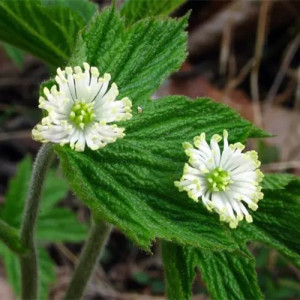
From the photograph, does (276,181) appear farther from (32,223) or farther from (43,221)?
(43,221)

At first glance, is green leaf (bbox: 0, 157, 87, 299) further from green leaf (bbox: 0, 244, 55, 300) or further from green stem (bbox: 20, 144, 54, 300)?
green stem (bbox: 20, 144, 54, 300)

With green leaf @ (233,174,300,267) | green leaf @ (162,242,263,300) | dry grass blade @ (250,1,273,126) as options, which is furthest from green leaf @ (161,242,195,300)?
dry grass blade @ (250,1,273,126)

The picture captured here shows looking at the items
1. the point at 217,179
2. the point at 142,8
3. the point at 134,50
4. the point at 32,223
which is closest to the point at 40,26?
the point at 142,8

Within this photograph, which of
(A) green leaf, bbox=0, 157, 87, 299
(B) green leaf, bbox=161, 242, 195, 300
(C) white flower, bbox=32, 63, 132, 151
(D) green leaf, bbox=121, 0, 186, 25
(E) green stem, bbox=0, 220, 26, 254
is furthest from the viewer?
(A) green leaf, bbox=0, 157, 87, 299

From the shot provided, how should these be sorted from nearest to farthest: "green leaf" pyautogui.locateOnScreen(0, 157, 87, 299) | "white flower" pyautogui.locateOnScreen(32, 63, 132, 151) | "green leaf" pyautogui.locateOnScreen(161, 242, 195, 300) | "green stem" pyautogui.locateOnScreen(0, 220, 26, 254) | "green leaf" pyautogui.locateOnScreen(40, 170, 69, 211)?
"white flower" pyautogui.locateOnScreen(32, 63, 132, 151) → "green leaf" pyautogui.locateOnScreen(161, 242, 195, 300) → "green stem" pyautogui.locateOnScreen(0, 220, 26, 254) → "green leaf" pyautogui.locateOnScreen(0, 157, 87, 299) → "green leaf" pyautogui.locateOnScreen(40, 170, 69, 211)

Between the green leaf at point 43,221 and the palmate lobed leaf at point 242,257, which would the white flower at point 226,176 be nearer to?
the palmate lobed leaf at point 242,257

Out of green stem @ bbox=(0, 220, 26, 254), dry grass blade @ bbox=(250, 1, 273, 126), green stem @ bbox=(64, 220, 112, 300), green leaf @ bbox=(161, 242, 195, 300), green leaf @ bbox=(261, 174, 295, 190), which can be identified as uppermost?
dry grass blade @ bbox=(250, 1, 273, 126)
